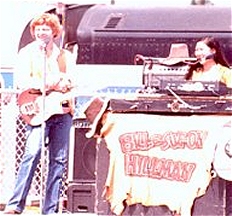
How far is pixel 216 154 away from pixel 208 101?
0.37 meters

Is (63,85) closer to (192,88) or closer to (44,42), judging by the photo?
(44,42)

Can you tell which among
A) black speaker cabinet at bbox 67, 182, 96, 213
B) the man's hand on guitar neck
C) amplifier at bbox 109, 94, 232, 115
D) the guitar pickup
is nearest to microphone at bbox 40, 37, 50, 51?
the man's hand on guitar neck

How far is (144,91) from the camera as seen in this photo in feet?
17.6

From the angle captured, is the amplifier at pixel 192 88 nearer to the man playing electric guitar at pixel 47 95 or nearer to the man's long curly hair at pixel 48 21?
the man playing electric guitar at pixel 47 95

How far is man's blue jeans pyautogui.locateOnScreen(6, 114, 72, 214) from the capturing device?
549cm

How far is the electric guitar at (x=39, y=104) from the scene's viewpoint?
5.46 meters

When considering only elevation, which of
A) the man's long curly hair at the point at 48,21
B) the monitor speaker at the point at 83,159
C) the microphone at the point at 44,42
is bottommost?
the monitor speaker at the point at 83,159

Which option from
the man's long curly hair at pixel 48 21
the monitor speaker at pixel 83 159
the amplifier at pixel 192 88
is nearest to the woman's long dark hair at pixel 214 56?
the amplifier at pixel 192 88

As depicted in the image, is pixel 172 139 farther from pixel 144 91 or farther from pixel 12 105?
pixel 12 105

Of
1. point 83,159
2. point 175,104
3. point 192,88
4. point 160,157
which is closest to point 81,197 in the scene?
point 83,159

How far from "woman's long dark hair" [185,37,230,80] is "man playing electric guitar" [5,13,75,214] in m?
0.83

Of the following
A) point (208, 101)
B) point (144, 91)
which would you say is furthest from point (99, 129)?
point (208, 101)

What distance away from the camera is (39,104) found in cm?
547

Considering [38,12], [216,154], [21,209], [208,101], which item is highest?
[38,12]
